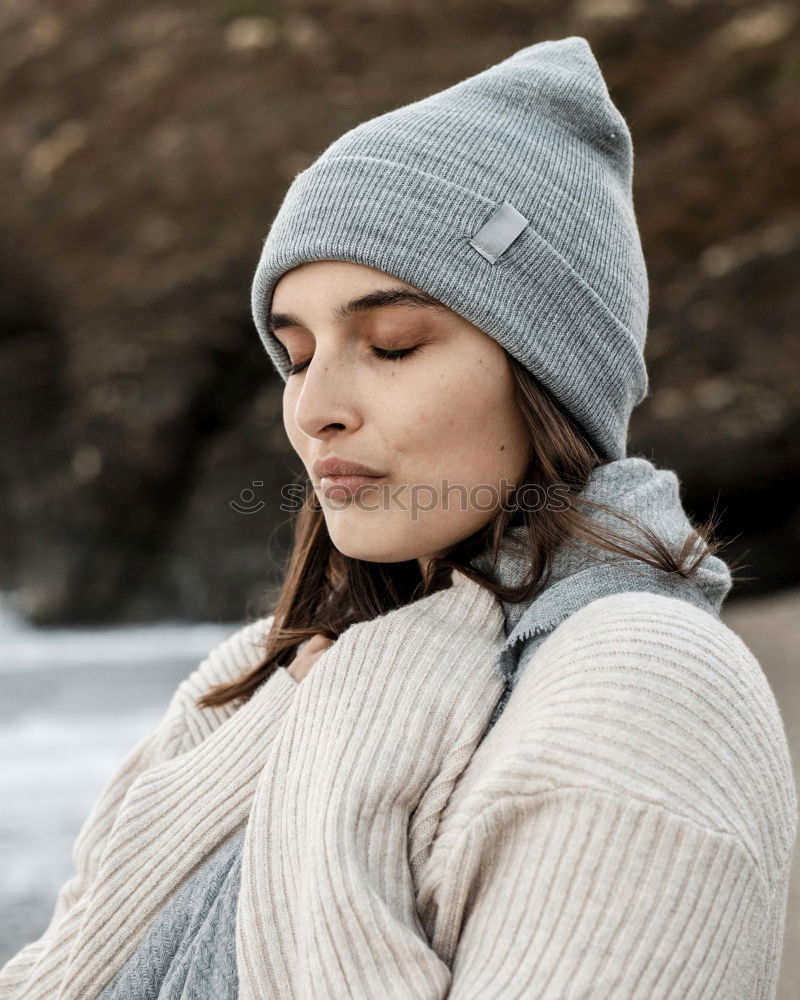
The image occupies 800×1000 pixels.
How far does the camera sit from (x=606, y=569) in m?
1.12

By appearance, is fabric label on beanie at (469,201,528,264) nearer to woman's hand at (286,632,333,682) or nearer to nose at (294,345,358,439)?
nose at (294,345,358,439)

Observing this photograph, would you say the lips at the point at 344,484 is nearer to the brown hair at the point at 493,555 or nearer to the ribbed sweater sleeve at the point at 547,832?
the brown hair at the point at 493,555

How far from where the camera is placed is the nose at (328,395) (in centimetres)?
119

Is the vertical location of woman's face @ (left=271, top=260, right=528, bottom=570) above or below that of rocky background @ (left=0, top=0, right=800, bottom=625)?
above

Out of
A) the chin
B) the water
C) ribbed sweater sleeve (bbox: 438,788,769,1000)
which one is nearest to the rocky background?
the water

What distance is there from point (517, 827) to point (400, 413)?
1.58 feet

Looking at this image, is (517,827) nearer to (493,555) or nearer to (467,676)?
(467,676)

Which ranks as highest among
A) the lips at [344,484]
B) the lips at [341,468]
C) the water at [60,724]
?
the lips at [341,468]

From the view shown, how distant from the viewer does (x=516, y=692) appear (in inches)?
40.2

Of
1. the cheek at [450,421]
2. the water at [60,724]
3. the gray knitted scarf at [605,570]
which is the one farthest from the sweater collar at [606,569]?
the water at [60,724]

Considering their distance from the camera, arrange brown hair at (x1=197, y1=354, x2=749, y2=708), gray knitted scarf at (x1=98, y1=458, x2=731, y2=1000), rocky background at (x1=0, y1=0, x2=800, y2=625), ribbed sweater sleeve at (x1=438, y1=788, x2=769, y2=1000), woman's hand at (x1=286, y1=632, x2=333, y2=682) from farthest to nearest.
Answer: rocky background at (x1=0, y1=0, x2=800, y2=625), woman's hand at (x1=286, y1=632, x2=333, y2=682), brown hair at (x1=197, y1=354, x2=749, y2=708), gray knitted scarf at (x1=98, y1=458, x2=731, y2=1000), ribbed sweater sleeve at (x1=438, y1=788, x2=769, y2=1000)

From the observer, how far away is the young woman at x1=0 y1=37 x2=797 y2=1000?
0.85m

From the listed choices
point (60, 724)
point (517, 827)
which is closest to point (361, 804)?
point (517, 827)

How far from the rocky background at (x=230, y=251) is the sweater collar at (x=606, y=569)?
487cm
